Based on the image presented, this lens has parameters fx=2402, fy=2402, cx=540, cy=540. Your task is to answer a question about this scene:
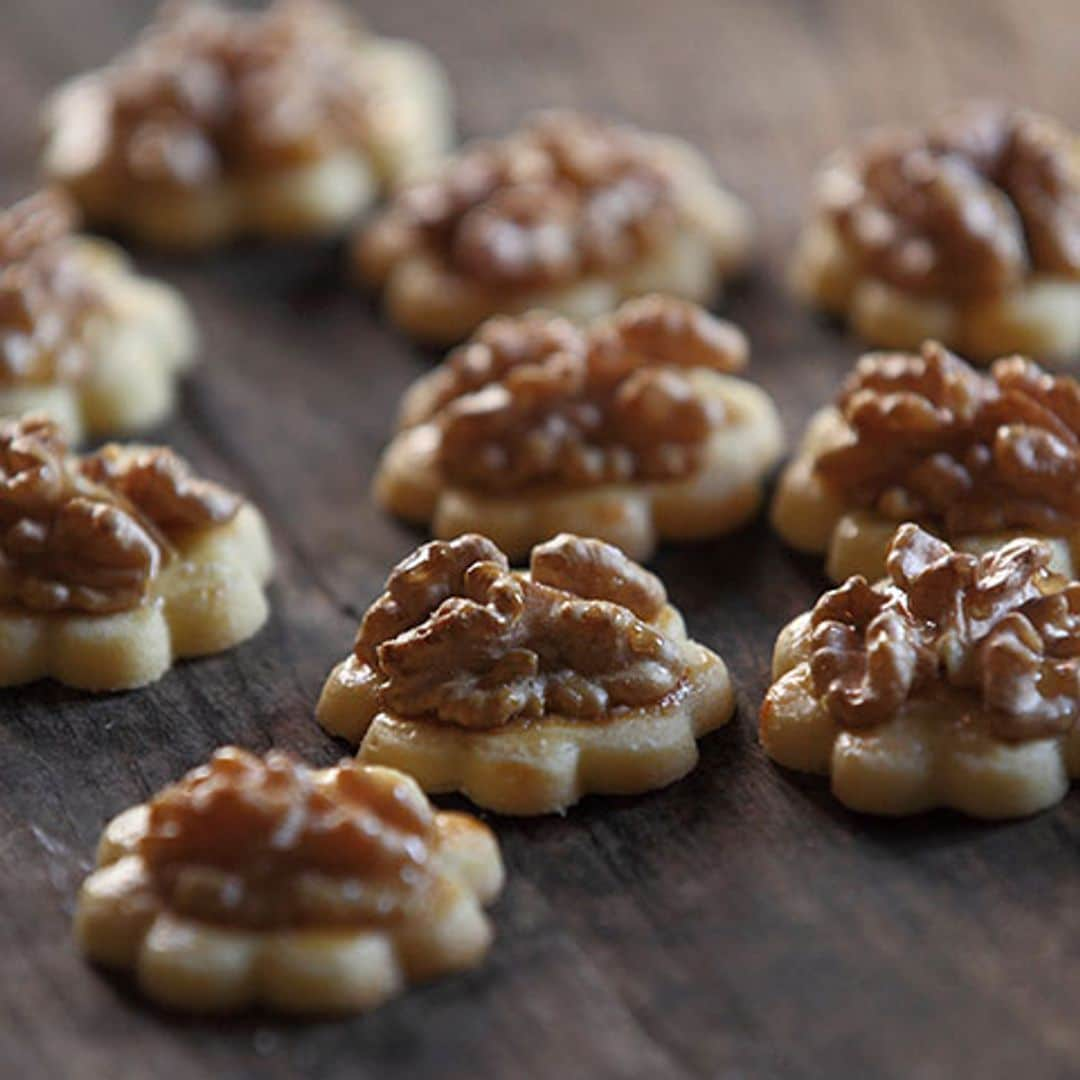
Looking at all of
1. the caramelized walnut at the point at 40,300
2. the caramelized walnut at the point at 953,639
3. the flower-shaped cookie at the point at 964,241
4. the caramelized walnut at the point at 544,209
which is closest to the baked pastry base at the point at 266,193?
the caramelized walnut at the point at 544,209

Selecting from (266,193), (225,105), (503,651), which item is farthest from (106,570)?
(225,105)

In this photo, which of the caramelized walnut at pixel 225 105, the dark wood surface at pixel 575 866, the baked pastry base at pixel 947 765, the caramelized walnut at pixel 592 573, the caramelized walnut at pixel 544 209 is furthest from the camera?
the caramelized walnut at pixel 225 105

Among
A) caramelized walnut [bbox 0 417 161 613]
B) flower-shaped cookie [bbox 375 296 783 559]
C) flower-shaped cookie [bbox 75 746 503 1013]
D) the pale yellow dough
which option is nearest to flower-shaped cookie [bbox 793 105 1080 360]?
the pale yellow dough

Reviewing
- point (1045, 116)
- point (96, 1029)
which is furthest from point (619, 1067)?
point (1045, 116)

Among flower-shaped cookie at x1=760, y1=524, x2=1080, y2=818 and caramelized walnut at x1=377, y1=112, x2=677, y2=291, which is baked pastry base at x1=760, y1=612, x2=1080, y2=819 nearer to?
flower-shaped cookie at x1=760, y1=524, x2=1080, y2=818

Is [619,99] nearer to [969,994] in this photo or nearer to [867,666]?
[867,666]

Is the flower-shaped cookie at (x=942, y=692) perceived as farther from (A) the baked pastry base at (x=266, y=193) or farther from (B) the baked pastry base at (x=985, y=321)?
(A) the baked pastry base at (x=266, y=193)
